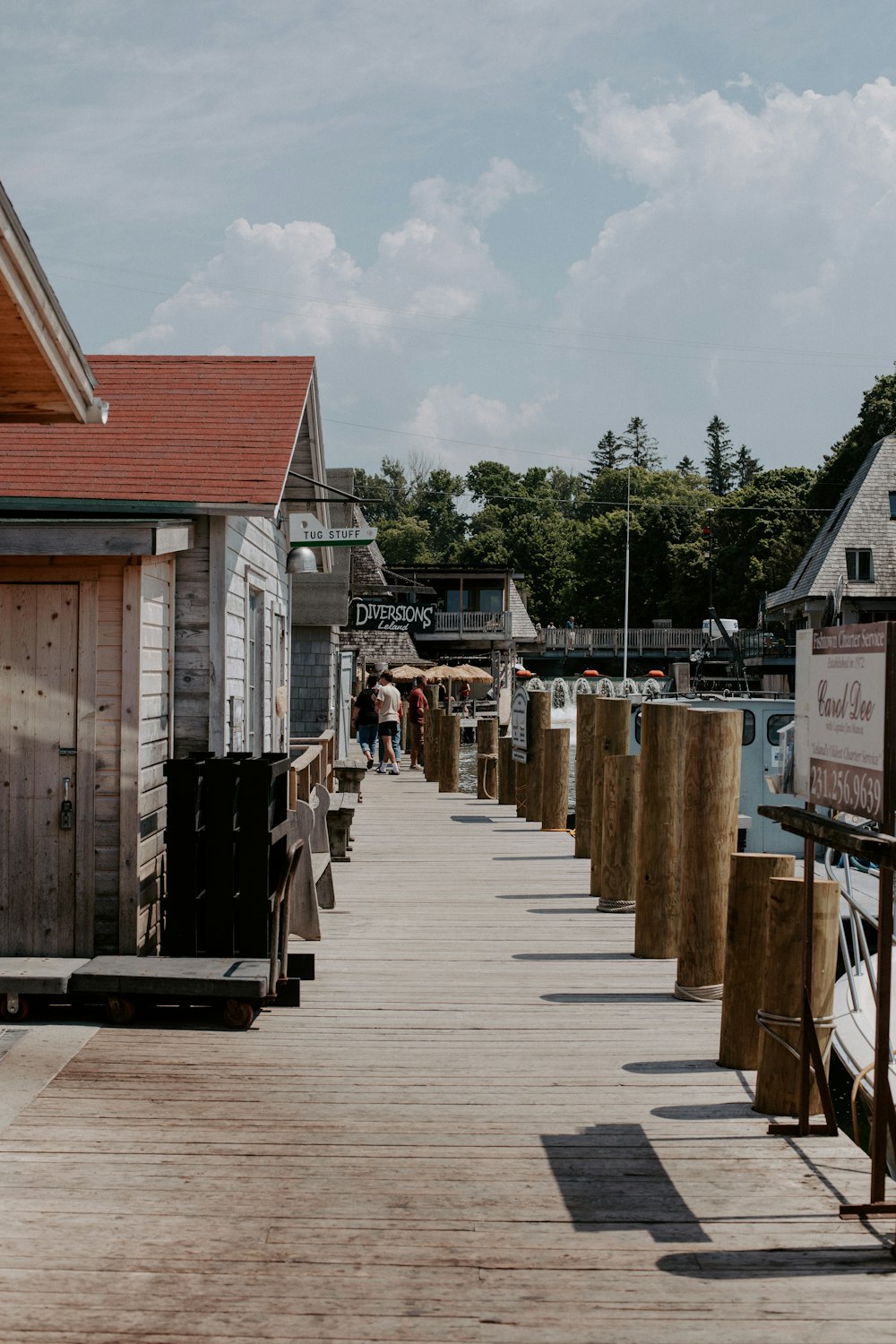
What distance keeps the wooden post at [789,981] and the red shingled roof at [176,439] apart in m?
4.33

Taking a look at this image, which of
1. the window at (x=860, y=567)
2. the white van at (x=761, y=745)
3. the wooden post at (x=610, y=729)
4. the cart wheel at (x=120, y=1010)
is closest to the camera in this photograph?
the cart wheel at (x=120, y=1010)

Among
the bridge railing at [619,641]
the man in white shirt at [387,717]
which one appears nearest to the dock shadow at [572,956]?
the man in white shirt at [387,717]

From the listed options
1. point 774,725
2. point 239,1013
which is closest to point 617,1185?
point 239,1013

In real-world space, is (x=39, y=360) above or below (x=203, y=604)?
above

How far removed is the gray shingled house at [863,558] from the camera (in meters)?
40.1

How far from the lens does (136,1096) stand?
5.21 metres

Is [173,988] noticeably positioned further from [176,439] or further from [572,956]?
[176,439]

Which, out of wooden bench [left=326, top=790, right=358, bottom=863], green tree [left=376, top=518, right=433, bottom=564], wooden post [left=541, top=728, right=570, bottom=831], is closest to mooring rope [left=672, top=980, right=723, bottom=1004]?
wooden bench [left=326, top=790, right=358, bottom=863]

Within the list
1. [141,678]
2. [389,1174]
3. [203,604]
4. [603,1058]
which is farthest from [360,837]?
[389,1174]

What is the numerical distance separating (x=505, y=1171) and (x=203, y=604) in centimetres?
515

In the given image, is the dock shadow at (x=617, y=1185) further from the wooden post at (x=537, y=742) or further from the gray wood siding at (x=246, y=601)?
the wooden post at (x=537, y=742)

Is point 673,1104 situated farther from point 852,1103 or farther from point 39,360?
point 39,360

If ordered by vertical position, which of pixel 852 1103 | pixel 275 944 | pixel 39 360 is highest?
pixel 39 360

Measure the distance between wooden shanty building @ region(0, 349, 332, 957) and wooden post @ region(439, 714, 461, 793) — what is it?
36.7ft
